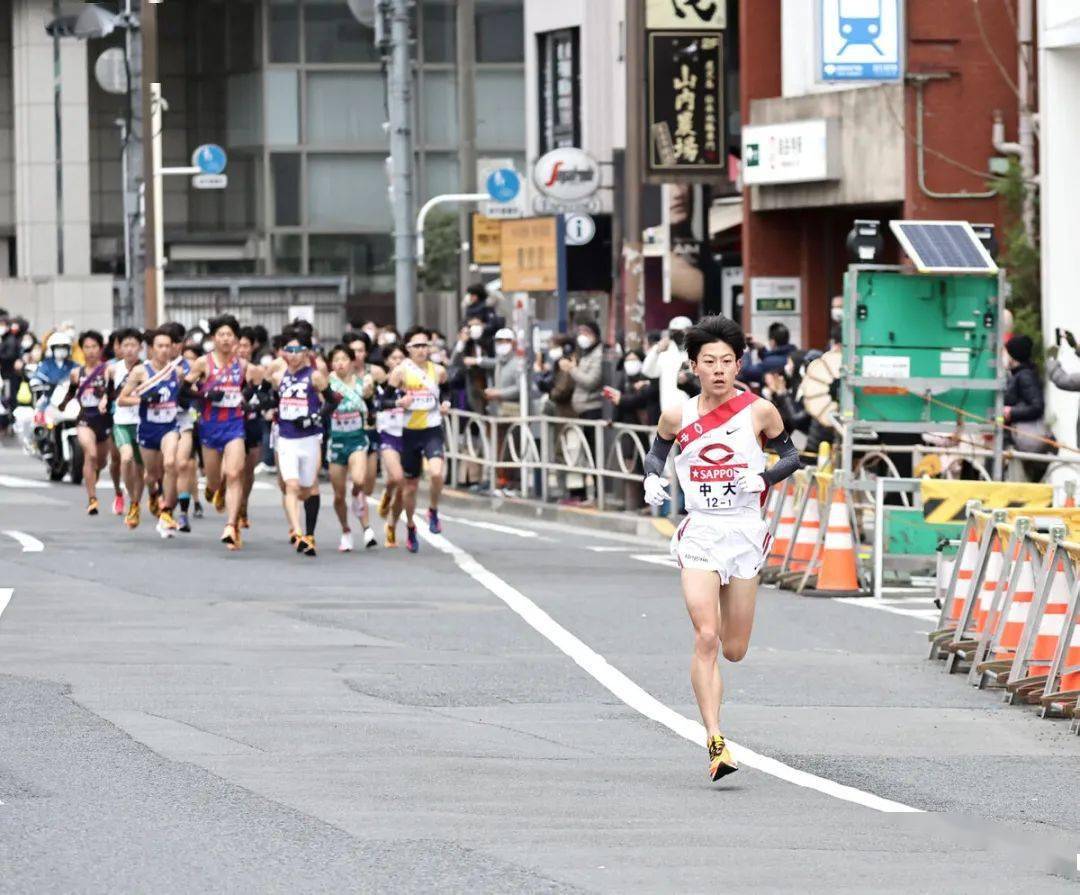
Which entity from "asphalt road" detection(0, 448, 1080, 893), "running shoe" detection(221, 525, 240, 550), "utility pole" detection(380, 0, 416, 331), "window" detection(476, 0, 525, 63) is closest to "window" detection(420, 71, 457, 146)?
"window" detection(476, 0, 525, 63)

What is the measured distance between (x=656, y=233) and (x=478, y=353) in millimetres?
9993

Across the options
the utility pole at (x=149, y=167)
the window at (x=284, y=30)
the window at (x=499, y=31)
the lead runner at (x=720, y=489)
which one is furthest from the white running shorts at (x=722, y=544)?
the window at (x=284, y=30)

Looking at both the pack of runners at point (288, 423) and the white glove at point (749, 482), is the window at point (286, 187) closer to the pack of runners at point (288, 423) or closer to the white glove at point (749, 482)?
the pack of runners at point (288, 423)

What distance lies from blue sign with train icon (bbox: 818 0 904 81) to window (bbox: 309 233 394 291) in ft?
131

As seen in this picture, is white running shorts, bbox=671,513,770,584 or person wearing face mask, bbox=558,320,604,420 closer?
white running shorts, bbox=671,513,770,584

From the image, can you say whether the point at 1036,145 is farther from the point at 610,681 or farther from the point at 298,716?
the point at 298,716

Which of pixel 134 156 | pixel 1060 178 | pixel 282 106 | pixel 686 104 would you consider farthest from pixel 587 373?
pixel 282 106

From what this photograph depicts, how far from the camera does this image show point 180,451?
23.6 metres

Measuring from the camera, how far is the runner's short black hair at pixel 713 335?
35.4ft

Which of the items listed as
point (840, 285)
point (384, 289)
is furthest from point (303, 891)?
point (384, 289)

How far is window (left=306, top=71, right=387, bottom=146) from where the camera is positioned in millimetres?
67000

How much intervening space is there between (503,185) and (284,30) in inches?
1281

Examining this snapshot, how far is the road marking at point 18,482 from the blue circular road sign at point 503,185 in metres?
7.27

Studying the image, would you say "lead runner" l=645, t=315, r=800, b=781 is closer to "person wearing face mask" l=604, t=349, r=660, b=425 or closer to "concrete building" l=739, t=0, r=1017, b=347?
"person wearing face mask" l=604, t=349, r=660, b=425
